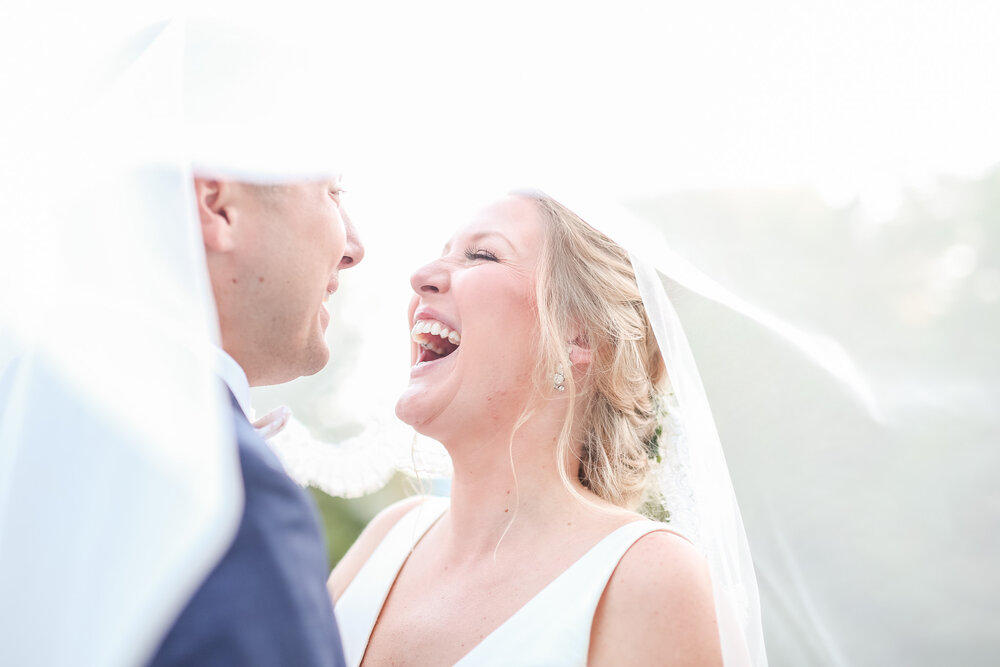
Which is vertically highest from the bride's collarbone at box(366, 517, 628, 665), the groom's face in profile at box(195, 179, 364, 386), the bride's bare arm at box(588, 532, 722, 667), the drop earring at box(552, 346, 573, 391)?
the groom's face in profile at box(195, 179, 364, 386)

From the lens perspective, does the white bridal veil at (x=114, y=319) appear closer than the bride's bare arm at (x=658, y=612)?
Yes

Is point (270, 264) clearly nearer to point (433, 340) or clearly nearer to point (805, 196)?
point (433, 340)

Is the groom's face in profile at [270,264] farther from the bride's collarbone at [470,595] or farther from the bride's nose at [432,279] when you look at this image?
the bride's collarbone at [470,595]

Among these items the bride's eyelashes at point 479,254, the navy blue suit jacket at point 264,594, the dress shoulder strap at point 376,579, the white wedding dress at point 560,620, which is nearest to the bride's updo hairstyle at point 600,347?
the bride's eyelashes at point 479,254

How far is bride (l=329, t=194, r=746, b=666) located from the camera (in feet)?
7.79

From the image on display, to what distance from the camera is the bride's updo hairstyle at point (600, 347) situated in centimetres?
276

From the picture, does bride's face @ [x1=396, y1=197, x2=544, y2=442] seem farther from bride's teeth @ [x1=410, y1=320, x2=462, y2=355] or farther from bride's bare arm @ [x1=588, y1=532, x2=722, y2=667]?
bride's bare arm @ [x1=588, y1=532, x2=722, y2=667]

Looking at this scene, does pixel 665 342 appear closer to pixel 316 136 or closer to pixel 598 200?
pixel 598 200

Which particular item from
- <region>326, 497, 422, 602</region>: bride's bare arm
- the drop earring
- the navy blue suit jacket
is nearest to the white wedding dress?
<region>326, 497, 422, 602</region>: bride's bare arm

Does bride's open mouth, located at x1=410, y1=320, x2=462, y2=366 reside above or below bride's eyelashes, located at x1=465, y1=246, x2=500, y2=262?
below

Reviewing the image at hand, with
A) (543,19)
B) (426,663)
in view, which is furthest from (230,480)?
(543,19)

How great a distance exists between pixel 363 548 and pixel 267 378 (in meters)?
1.21

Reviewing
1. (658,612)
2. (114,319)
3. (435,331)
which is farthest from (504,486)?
(114,319)

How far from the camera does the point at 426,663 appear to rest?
7.77ft
